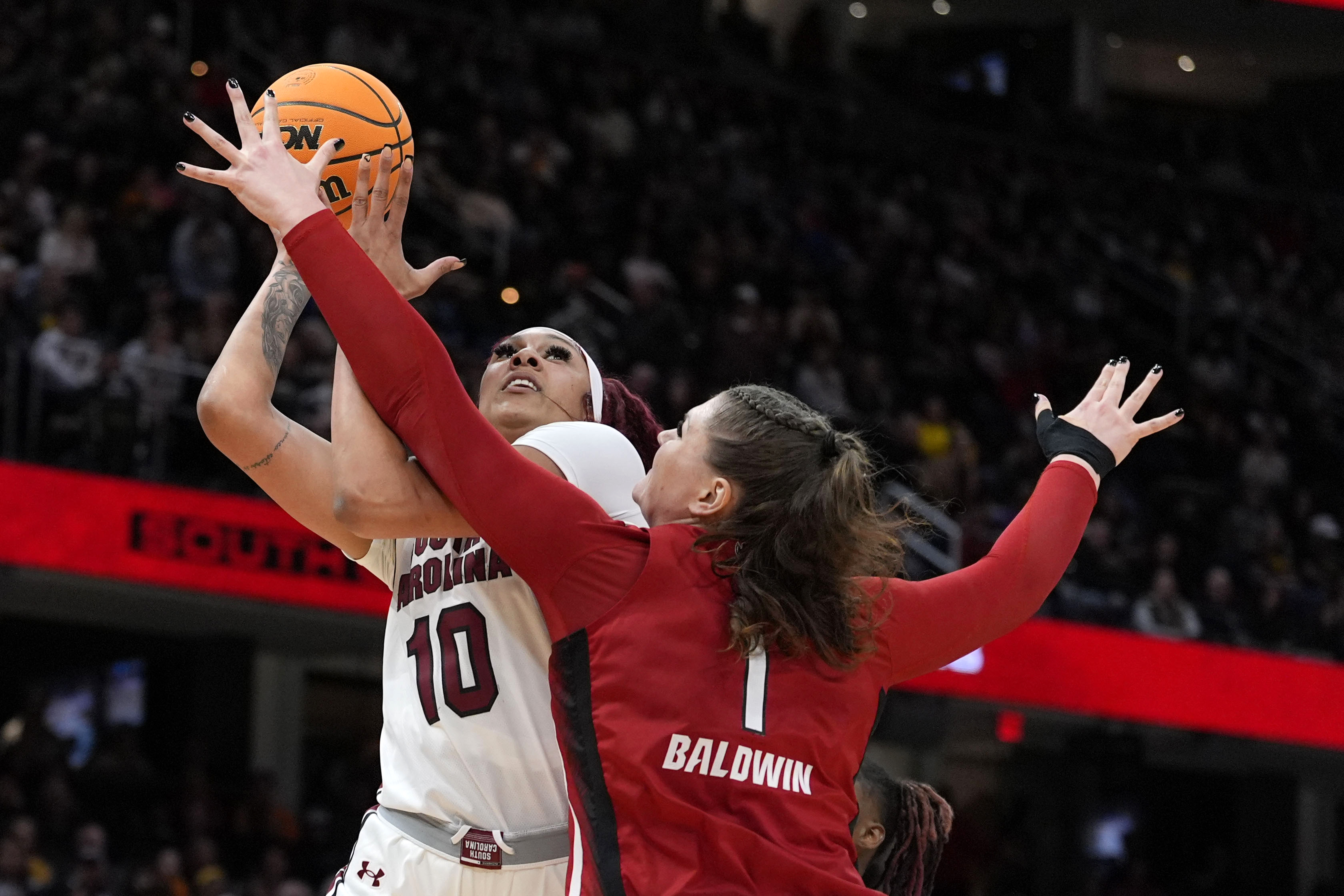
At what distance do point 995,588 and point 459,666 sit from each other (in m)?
0.92

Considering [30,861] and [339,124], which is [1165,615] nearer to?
[30,861]

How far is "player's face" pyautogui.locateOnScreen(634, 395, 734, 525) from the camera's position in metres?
2.61

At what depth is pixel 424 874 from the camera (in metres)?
3.11

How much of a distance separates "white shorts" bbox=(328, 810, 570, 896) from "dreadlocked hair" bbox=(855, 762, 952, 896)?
81cm

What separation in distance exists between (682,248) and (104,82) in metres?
4.89

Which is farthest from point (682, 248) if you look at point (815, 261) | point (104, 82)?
point (104, 82)

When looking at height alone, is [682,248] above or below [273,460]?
above

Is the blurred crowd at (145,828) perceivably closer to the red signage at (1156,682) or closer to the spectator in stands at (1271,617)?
the red signage at (1156,682)

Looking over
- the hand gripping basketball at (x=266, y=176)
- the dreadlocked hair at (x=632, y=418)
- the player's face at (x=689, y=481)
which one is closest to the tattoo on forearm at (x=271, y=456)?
the dreadlocked hair at (x=632, y=418)

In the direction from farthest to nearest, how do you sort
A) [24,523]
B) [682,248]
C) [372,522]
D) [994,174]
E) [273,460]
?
[994,174]
[682,248]
[24,523]
[273,460]
[372,522]

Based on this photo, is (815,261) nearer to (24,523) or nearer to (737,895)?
(24,523)

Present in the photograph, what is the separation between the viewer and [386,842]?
10.3 feet

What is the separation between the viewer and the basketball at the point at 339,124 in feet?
10.9

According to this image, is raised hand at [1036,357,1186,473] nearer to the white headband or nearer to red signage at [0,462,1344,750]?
the white headband
